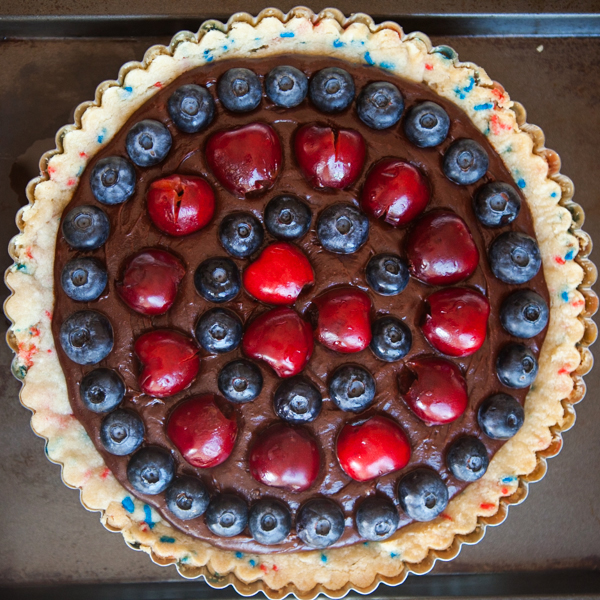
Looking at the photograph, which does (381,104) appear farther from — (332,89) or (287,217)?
(287,217)

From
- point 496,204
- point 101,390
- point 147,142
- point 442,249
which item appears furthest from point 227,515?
point 496,204

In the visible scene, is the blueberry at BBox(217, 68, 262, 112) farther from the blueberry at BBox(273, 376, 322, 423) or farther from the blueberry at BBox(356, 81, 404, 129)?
the blueberry at BBox(273, 376, 322, 423)

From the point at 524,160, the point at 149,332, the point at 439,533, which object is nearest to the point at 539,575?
the point at 439,533

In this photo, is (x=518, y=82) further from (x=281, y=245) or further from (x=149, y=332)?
(x=149, y=332)

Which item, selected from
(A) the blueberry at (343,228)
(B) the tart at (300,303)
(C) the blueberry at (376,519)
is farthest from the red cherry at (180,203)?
(C) the blueberry at (376,519)

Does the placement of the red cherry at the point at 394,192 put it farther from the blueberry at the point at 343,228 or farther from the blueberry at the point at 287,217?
the blueberry at the point at 287,217

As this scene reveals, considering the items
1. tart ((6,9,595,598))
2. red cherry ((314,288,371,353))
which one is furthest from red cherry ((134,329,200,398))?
red cherry ((314,288,371,353))
